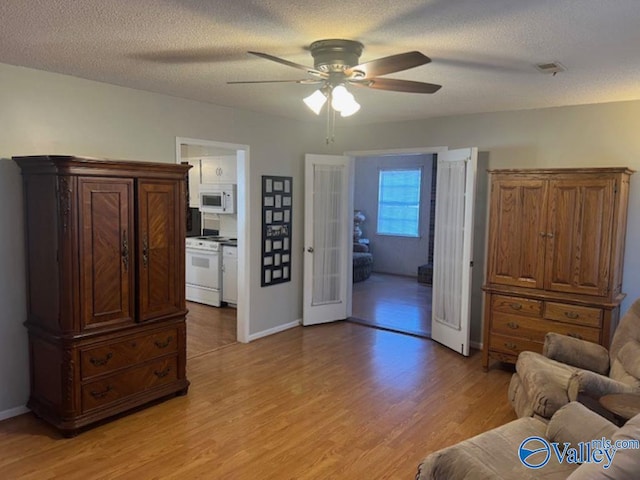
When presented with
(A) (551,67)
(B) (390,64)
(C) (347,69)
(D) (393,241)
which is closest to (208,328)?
(C) (347,69)

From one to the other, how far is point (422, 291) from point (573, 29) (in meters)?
6.03

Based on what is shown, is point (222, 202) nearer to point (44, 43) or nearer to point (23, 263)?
point (23, 263)

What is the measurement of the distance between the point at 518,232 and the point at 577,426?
2.26m

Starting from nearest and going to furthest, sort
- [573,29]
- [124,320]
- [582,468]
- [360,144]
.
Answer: [582,468], [573,29], [124,320], [360,144]

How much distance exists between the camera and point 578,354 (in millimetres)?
3252

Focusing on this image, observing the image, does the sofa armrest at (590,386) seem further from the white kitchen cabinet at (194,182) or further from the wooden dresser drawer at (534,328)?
the white kitchen cabinet at (194,182)

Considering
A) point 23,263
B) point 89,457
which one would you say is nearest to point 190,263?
point 23,263

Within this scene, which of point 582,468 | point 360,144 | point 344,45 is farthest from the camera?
point 360,144

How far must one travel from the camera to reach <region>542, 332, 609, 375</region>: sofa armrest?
3.22 metres

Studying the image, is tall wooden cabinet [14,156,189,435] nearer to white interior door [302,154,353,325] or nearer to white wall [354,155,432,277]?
white interior door [302,154,353,325]

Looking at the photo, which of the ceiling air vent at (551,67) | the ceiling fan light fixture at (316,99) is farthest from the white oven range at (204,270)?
the ceiling air vent at (551,67)

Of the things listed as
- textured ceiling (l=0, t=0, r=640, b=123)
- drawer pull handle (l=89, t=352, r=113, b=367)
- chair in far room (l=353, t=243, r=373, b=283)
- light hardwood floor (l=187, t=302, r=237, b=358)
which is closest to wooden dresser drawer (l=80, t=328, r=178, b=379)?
drawer pull handle (l=89, t=352, r=113, b=367)

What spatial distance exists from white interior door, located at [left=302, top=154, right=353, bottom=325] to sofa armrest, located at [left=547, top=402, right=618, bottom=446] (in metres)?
3.56

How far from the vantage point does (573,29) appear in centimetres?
233
